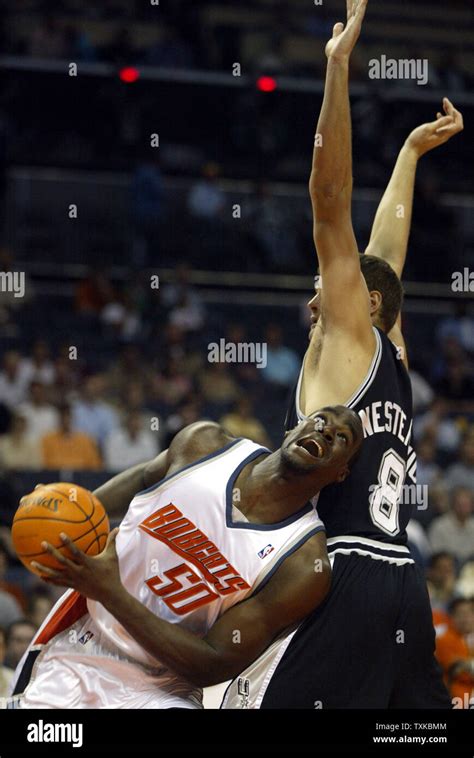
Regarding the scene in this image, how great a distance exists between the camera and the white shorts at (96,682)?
4172mm

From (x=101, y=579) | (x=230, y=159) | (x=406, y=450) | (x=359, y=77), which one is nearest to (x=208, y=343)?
(x=230, y=159)

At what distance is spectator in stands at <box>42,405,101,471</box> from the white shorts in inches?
224

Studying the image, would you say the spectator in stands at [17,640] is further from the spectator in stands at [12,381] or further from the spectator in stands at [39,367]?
the spectator in stands at [39,367]

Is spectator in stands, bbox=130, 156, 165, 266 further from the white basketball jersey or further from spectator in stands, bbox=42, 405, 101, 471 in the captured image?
the white basketball jersey

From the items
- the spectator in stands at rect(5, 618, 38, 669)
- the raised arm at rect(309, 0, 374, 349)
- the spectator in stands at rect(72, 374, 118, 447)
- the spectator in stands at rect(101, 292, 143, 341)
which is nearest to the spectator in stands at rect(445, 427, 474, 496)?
the spectator in stands at rect(72, 374, 118, 447)

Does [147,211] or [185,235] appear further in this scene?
[185,235]

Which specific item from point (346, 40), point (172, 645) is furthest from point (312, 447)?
point (346, 40)

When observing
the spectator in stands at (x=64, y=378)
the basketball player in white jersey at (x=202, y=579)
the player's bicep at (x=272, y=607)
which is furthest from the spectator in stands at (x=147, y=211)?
the player's bicep at (x=272, y=607)

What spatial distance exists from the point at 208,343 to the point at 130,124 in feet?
11.0

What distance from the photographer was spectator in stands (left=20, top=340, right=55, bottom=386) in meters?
11.0

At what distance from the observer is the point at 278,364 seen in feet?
40.5

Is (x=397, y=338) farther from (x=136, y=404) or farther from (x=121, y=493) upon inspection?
(x=136, y=404)

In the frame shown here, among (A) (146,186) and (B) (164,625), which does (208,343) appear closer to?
(A) (146,186)

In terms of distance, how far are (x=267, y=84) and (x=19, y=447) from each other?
20.5 ft
